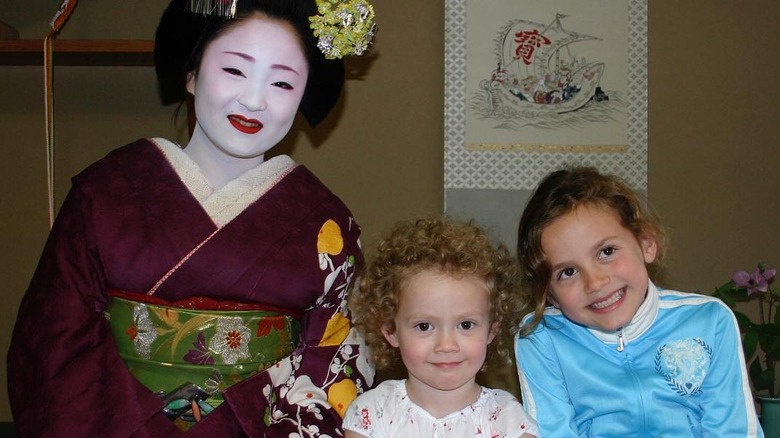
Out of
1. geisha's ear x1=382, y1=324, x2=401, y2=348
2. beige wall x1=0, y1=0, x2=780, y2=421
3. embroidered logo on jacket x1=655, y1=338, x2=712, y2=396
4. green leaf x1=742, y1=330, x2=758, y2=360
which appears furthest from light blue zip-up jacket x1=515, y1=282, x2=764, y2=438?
beige wall x1=0, y1=0, x2=780, y2=421

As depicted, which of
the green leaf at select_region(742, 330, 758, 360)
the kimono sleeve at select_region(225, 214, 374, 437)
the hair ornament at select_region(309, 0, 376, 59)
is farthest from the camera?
the green leaf at select_region(742, 330, 758, 360)

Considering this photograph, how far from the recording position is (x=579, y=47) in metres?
2.76

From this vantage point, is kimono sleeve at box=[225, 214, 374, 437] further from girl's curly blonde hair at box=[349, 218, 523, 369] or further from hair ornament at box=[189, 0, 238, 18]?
hair ornament at box=[189, 0, 238, 18]

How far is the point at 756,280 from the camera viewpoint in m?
2.48

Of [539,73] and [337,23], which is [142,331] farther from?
[539,73]

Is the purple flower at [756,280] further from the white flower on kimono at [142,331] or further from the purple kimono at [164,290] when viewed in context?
the white flower on kimono at [142,331]

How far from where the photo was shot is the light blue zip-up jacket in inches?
62.7

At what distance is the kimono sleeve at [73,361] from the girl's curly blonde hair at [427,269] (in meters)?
0.45

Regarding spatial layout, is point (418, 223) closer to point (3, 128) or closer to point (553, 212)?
point (553, 212)

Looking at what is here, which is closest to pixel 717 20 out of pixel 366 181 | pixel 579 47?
pixel 579 47

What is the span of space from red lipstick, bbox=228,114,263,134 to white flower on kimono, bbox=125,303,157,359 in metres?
0.42

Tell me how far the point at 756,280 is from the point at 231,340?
173cm

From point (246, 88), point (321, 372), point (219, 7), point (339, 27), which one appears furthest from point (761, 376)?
point (219, 7)

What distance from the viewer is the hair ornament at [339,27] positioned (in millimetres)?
1695
